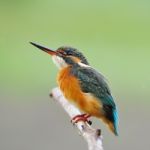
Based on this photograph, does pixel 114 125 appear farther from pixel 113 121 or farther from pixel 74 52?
pixel 74 52

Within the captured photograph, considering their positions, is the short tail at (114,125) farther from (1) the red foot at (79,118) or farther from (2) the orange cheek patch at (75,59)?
(2) the orange cheek patch at (75,59)

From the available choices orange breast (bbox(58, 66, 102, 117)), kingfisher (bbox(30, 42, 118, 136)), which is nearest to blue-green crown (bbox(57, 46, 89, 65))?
kingfisher (bbox(30, 42, 118, 136))

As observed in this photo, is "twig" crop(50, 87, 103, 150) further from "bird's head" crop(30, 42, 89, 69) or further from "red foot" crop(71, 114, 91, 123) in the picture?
"bird's head" crop(30, 42, 89, 69)

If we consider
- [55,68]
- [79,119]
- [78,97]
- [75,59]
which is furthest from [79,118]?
[55,68]

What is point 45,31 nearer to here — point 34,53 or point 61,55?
point 34,53

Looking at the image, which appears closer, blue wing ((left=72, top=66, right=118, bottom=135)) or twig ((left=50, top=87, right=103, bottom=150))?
twig ((left=50, top=87, right=103, bottom=150))

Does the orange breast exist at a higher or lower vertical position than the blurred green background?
lower
